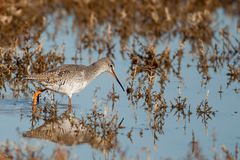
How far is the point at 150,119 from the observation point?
808 centimetres

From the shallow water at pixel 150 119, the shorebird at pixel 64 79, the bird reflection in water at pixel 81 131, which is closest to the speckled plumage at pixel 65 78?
the shorebird at pixel 64 79

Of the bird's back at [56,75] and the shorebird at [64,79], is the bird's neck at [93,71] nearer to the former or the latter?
the shorebird at [64,79]

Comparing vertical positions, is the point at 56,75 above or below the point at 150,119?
above

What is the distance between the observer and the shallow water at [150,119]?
683 centimetres

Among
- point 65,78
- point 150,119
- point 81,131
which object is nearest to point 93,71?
point 65,78

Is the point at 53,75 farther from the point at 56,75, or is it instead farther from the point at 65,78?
the point at 65,78

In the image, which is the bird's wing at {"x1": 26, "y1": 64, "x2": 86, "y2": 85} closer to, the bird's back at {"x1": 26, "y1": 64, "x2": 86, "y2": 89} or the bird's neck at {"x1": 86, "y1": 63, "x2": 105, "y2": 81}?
the bird's back at {"x1": 26, "y1": 64, "x2": 86, "y2": 89}

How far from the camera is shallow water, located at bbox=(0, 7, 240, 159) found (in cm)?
683

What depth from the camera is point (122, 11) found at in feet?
41.8

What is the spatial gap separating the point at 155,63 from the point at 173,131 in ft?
8.89

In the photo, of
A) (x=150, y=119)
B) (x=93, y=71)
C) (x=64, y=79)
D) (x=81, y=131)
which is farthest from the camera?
(x=93, y=71)

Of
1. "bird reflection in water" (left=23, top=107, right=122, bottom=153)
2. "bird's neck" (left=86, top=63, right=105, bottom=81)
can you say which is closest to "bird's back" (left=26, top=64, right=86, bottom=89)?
"bird's neck" (left=86, top=63, right=105, bottom=81)

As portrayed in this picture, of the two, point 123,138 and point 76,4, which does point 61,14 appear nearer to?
point 76,4

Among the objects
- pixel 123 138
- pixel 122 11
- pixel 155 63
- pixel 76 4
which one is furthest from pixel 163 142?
pixel 76 4
